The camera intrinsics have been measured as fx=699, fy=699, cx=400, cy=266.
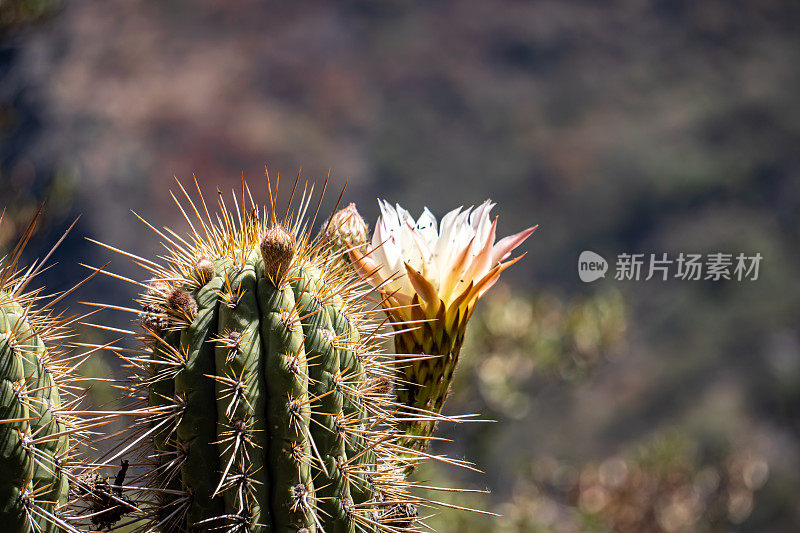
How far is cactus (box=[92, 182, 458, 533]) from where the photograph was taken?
65 cm

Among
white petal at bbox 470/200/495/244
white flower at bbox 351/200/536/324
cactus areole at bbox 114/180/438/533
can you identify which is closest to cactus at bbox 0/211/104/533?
cactus areole at bbox 114/180/438/533

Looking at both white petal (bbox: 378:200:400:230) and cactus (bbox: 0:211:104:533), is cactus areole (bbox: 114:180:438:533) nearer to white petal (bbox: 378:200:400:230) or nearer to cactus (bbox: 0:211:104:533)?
cactus (bbox: 0:211:104:533)

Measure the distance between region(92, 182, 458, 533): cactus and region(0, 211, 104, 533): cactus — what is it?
7cm

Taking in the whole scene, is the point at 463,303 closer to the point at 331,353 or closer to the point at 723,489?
the point at 331,353

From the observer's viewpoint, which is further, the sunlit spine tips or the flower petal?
the flower petal

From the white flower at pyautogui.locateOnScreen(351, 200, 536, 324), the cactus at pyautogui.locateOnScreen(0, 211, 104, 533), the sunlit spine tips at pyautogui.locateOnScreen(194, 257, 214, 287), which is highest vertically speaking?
the white flower at pyautogui.locateOnScreen(351, 200, 536, 324)

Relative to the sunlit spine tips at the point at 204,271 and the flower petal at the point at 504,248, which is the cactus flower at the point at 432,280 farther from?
the sunlit spine tips at the point at 204,271

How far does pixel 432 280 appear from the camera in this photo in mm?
876

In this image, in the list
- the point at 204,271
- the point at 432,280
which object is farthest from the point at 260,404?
the point at 432,280

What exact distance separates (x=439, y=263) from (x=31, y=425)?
0.48m

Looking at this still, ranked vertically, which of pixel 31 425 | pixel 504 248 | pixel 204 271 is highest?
pixel 504 248

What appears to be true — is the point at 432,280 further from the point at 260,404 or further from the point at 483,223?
the point at 260,404

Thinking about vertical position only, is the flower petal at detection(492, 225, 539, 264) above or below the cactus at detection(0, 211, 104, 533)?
above

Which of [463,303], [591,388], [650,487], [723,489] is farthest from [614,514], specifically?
[463,303]
